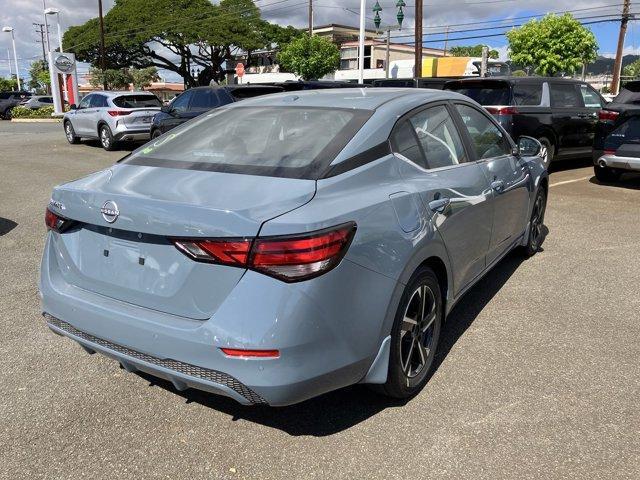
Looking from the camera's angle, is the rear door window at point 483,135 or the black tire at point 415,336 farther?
the rear door window at point 483,135

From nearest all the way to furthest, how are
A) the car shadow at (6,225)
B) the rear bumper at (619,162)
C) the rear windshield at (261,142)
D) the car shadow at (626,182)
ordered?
the rear windshield at (261,142)
the car shadow at (6,225)
the rear bumper at (619,162)
the car shadow at (626,182)

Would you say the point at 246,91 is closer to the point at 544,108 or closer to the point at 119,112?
the point at 119,112

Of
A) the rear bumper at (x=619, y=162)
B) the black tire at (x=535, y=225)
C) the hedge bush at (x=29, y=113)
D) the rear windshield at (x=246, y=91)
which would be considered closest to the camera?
the black tire at (x=535, y=225)

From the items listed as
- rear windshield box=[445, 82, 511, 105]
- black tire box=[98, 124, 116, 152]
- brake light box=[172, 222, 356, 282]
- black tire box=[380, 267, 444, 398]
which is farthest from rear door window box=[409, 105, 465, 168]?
black tire box=[98, 124, 116, 152]

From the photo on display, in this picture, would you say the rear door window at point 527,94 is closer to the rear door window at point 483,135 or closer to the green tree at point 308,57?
the rear door window at point 483,135

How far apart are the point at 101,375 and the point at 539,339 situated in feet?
9.10

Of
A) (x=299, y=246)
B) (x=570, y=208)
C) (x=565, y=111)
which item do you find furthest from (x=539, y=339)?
(x=565, y=111)

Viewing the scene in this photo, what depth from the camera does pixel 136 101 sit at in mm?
15492

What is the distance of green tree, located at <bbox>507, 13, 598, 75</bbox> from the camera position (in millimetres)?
43250

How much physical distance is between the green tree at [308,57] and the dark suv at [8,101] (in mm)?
23457

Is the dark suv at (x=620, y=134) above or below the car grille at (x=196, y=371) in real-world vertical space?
above

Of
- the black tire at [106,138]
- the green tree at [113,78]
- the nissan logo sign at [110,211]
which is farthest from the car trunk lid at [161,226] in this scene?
the green tree at [113,78]

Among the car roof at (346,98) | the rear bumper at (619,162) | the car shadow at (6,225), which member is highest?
the car roof at (346,98)

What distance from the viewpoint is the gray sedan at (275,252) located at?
2.21 meters
